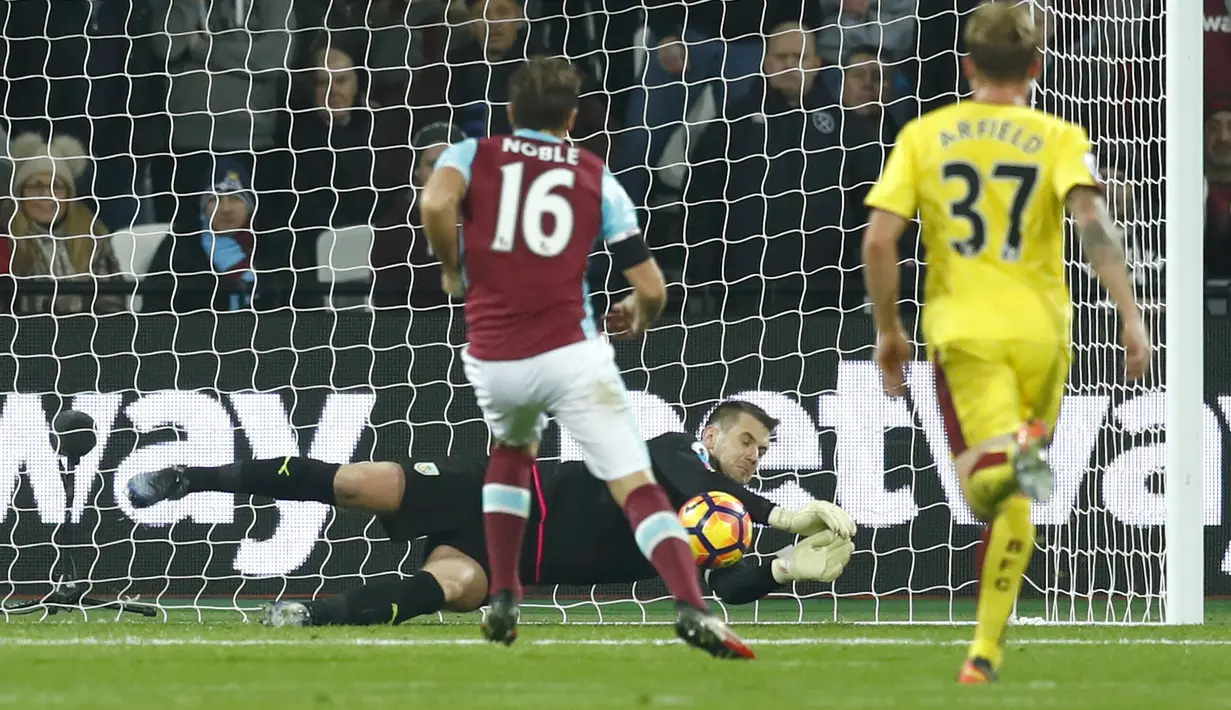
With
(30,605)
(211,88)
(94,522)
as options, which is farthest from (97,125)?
(30,605)

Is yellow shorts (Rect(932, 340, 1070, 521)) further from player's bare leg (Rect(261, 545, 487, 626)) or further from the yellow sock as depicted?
player's bare leg (Rect(261, 545, 487, 626))

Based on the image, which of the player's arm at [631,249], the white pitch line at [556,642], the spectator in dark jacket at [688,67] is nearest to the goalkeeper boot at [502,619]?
the white pitch line at [556,642]

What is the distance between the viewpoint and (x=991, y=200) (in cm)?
486

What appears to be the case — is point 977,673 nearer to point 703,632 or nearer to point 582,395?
point 703,632

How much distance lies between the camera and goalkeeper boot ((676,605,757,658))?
16.9ft

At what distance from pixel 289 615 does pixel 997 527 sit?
9.38 feet

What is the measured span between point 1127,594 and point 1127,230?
1.45m

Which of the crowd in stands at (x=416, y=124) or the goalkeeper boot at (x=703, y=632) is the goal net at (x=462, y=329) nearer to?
the crowd in stands at (x=416, y=124)

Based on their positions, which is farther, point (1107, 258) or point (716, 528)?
A: point (716, 528)

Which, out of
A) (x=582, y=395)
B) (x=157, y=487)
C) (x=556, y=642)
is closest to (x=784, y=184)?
(x=157, y=487)

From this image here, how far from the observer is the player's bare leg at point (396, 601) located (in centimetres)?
679

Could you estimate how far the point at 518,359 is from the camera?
5449mm

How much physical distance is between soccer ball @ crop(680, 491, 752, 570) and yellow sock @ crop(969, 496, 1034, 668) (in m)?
2.29

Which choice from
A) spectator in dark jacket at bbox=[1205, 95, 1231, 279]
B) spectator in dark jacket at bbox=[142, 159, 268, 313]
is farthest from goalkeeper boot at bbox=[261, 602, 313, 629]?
spectator in dark jacket at bbox=[1205, 95, 1231, 279]
